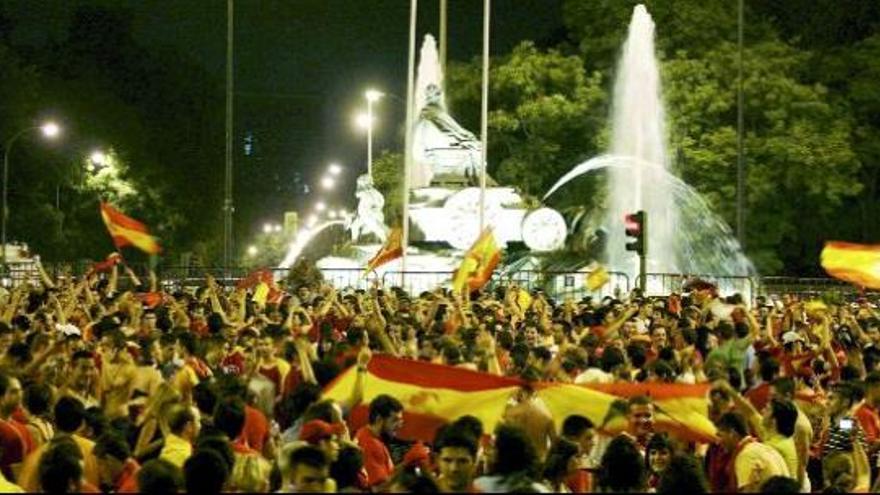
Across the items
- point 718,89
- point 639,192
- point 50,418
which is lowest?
point 50,418

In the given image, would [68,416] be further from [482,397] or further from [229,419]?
[482,397]

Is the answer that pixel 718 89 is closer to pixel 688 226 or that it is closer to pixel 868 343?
pixel 688 226

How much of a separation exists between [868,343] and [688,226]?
85.4ft

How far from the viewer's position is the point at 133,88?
74.7 m

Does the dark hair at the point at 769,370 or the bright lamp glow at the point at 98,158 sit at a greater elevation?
the bright lamp glow at the point at 98,158

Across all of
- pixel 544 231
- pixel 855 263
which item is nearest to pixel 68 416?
pixel 855 263

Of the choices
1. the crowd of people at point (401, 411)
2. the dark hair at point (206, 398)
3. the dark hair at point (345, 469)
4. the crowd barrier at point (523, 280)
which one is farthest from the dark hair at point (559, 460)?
the crowd barrier at point (523, 280)

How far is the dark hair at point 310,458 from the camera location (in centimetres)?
666

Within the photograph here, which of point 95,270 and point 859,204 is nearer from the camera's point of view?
point 95,270

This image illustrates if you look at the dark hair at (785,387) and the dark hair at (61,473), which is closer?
the dark hair at (61,473)

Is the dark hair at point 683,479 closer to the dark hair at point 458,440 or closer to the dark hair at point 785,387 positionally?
the dark hair at point 458,440

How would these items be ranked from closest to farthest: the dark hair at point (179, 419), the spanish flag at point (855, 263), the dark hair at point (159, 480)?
the dark hair at point (159, 480) < the dark hair at point (179, 419) < the spanish flag at point (855, 263)

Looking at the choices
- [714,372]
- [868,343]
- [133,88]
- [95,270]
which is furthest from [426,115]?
[133,88]

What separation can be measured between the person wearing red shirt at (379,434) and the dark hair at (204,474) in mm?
2199
